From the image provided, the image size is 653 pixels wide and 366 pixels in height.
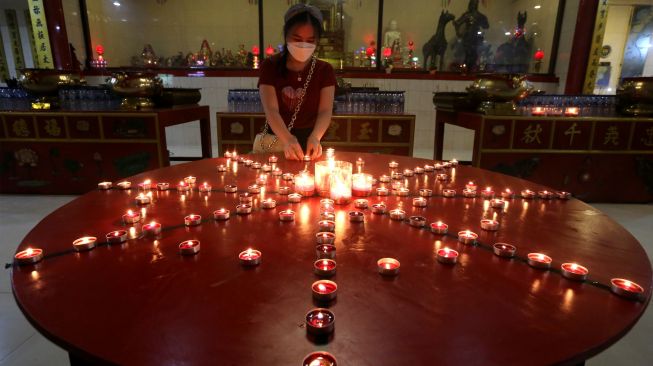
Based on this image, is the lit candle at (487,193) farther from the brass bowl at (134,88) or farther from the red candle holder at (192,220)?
the brass bowl at (134,88)

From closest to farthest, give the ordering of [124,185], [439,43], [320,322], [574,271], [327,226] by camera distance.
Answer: [320,322] < [574,271] < [327,226] < [124,185] < [439,43]

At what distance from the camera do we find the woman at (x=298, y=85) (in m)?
1.81

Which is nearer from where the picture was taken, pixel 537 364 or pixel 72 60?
pixel 537 364

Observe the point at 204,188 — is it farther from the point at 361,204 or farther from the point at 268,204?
the point at 361,204

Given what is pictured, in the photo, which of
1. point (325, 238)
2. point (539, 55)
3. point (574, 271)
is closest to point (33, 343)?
point (325, 238)

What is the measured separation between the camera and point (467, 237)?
2.86 ft

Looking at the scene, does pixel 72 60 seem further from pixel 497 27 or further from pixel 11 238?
pixel 497 27

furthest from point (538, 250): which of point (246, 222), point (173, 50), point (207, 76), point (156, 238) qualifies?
point (173, 50)

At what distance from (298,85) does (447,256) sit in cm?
159

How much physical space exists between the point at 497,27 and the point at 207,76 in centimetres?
521

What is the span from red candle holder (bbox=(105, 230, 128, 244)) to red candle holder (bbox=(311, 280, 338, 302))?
1.57ft

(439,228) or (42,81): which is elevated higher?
(42,81)

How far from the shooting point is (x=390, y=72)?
623 cm

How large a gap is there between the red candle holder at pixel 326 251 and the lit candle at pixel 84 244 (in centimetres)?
49
